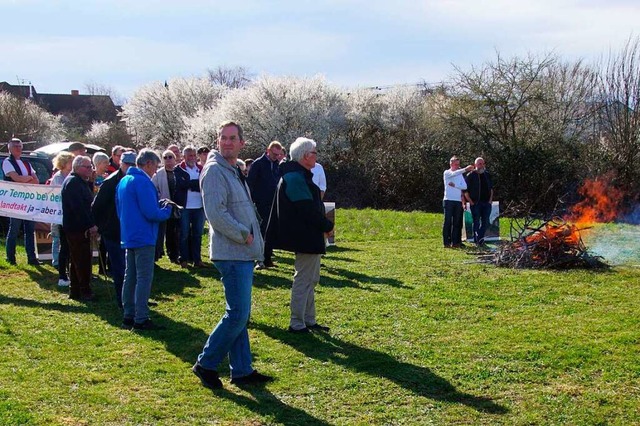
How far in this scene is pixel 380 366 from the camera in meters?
6.65

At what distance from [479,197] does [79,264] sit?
30.0 ft

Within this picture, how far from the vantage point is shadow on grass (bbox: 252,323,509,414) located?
226 inches

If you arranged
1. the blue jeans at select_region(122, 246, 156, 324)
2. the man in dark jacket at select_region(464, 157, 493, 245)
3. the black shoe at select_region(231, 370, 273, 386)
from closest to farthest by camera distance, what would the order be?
the black shoe at select_region(231, 370, 273, 386)
the blue jeans at select_region(122, 246, 156, 324)
the man in dark jacket at select_region(464, 157, 493, 245)

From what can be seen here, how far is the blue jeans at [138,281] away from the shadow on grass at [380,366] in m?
1.26

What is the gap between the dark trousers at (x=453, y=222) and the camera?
15.4 metres

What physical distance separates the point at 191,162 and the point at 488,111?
730 inches

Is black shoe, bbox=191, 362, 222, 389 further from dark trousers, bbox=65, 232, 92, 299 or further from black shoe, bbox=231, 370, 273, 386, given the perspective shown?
dark trousers, bbox=65, 232, 92, 299

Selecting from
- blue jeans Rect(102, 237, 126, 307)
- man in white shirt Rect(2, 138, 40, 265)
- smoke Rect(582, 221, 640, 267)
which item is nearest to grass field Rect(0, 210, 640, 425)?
blue jeans Rect(102, 237, 126, 307)

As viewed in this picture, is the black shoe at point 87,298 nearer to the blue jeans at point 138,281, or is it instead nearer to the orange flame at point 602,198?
the blue jeans at point 138,281

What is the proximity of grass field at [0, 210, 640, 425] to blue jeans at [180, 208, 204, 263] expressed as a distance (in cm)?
93

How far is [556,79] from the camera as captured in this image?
30953mm

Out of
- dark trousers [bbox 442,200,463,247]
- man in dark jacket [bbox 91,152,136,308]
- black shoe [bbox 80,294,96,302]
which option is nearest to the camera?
man in dark jacket [bbox 91,152,136,308]

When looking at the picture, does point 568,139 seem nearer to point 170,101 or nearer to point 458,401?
point 458,401

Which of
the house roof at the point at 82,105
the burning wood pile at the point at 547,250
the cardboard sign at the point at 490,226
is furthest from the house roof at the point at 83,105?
the burning wood pile at the point at 547,250
